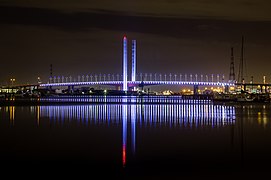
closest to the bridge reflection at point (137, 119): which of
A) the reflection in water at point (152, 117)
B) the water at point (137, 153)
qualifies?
the reflection in water at point (152, 117)

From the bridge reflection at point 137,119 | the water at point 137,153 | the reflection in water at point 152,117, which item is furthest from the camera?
the reflection in water at point 152,117

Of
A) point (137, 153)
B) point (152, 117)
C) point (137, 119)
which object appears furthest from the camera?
point (152, 117)

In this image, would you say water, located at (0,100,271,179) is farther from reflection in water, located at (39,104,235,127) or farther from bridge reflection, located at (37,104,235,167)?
reflection in water, located at (39,104,235,127)

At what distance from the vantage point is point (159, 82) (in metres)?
90.5

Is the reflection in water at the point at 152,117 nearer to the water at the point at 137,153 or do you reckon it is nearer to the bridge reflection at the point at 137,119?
the bridge reflection at the point at 137,119

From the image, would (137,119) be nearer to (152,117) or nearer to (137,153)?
(152,117)

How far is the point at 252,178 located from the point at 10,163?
4830 millimetres

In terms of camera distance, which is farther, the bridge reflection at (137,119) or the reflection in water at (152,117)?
the reflection in water at (152,117)

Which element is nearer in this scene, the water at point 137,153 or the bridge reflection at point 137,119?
the water at point 137,153

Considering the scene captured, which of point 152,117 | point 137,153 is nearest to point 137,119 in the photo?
point 152,117

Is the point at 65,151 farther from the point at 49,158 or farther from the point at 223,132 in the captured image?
the point at 223,132

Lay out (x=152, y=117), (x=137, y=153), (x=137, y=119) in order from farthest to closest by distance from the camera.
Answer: (x=152, y=117)
(x=137, y=119)
(x=137, y=153)

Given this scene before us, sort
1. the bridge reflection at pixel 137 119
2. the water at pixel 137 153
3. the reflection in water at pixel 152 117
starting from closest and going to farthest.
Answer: the water at pixel 137 153
the bridge reflection at pixel 137 119
the reflection in water at pixel 152 117

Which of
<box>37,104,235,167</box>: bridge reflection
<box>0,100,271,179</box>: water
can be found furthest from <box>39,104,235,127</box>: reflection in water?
<box>0,100,271,179</box>: water
